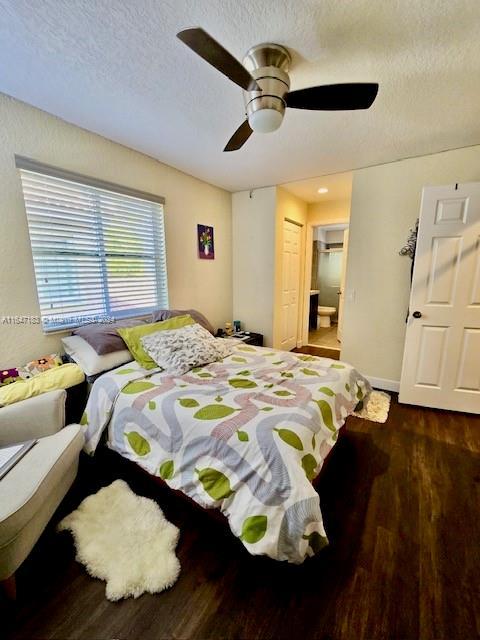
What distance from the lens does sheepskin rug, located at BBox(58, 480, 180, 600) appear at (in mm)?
1198

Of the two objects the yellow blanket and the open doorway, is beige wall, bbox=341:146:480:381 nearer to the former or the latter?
the open doorway

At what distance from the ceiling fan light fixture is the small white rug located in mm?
2204

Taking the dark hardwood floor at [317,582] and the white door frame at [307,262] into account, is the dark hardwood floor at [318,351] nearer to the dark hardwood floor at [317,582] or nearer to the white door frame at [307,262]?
the white door frame at [307,262]

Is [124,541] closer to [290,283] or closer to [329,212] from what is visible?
[290,283]

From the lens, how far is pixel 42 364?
6.45 ft

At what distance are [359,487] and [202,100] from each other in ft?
8.99

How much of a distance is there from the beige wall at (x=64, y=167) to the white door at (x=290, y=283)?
128 centimetres

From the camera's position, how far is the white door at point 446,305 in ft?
7.75

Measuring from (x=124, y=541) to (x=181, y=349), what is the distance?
118 centimetres

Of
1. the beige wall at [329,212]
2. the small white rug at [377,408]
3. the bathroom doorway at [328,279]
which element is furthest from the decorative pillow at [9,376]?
the bathroom doorway at [328,279]

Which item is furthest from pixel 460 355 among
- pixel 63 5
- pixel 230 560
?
pixel 63 5

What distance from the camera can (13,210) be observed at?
1.85 metres

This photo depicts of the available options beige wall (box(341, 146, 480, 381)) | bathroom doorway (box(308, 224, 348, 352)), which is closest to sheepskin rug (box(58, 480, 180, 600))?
beige wall (box(341, 146, 480, 381))

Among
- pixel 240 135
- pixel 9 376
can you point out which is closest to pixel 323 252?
pixel 240 135
